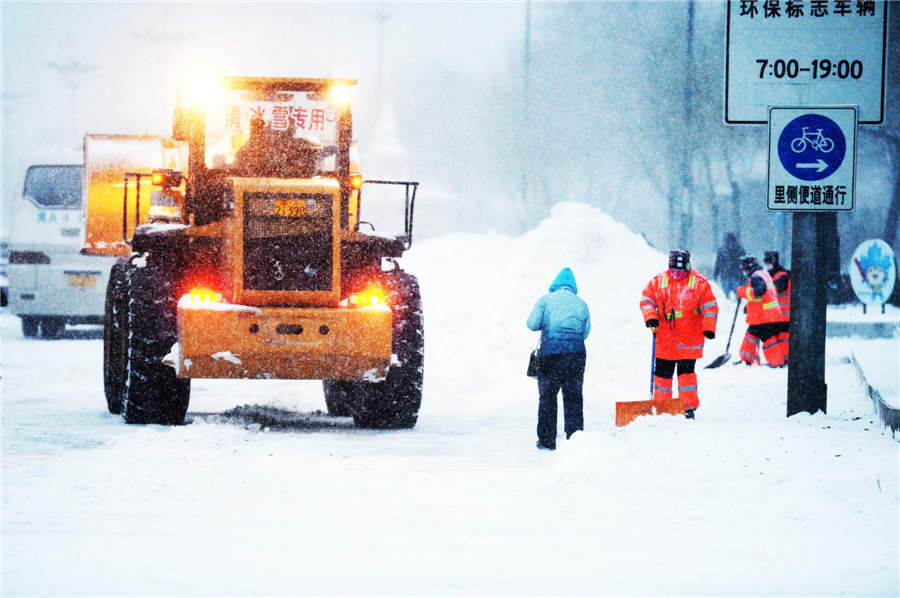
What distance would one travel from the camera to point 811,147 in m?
11.8

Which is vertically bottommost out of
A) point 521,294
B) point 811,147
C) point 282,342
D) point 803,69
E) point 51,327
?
point 51,327

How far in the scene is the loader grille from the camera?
12.7 metres

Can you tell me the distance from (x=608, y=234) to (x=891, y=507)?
21.5 meters

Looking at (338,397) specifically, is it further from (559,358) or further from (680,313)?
(680,313)

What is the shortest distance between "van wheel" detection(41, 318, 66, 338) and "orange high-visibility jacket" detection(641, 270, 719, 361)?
1556 cm

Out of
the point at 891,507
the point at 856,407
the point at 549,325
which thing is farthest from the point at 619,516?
the point at 856,407

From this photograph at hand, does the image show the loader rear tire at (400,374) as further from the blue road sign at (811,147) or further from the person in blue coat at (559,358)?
the blue road sign at (811,147)

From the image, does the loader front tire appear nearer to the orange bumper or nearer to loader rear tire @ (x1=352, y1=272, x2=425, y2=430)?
loader rear tire @ (x1=352, y1=272, x2=425, y2=430)

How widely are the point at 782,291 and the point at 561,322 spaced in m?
8.83

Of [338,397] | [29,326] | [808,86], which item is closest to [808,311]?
[808,86]

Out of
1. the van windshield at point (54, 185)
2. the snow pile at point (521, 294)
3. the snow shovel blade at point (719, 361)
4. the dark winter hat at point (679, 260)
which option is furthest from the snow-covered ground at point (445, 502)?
the van windshield at point (54, 185)

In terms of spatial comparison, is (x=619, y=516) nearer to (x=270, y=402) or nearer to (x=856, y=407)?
(x=856, y=407)

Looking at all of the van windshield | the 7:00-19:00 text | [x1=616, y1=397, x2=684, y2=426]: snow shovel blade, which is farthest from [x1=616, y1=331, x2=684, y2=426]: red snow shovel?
the van windshield

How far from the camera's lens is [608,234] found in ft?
97.4
